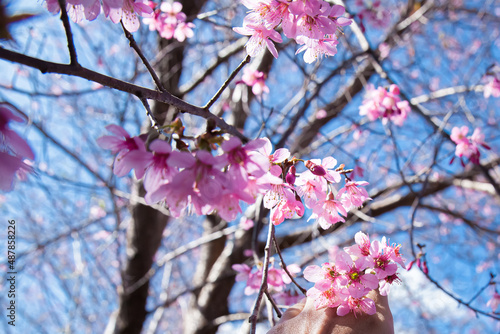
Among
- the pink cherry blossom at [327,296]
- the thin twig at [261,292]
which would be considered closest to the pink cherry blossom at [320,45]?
the thin twig at [261,292]

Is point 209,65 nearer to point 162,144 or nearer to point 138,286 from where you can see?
point 138,286

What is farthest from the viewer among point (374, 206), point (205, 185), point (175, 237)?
point (175, 237)

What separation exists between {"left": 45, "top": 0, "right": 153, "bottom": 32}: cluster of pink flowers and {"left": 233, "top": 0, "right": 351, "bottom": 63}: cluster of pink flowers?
0.98 ft

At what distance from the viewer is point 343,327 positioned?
82 centimetres

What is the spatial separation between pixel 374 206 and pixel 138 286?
2.08 metres

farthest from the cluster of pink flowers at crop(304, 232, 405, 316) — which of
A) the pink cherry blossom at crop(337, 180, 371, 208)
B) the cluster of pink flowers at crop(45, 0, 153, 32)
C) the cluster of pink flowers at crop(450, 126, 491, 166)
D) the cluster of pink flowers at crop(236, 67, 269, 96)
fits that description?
the cluster of pink flowers at crop(236, 67, 269, 96)

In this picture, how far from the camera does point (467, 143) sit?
5.86 ft

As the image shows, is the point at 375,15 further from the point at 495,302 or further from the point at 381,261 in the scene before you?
the point at 381,261

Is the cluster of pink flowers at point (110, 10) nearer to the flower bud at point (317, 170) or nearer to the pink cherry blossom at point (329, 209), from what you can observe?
the flower bud at point (317, 170)

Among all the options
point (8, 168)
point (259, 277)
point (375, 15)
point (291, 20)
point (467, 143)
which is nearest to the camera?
point (8, 168)

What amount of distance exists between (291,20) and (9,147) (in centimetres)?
75

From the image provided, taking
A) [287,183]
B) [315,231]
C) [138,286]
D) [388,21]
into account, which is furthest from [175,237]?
[287,183]

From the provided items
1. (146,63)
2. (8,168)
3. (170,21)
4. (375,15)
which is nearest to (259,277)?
(146,63)

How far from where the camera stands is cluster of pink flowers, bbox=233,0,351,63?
3.05 ft
